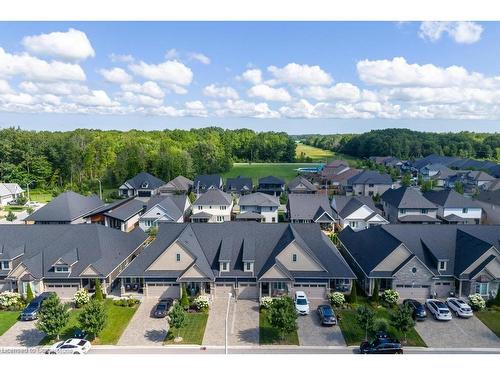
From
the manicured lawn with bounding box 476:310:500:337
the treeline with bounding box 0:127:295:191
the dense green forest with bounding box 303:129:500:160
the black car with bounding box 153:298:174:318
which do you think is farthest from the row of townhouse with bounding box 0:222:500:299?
the dense green forest with bounding box 303:129:500:160

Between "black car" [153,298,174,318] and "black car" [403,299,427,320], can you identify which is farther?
"black car" [153,298,174,318]

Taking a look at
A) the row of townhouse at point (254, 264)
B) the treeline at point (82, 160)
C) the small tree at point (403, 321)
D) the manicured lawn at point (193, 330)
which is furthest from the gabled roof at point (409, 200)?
the treeline at point (82, 160)

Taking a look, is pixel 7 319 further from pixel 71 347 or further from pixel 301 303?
pixel 301 303

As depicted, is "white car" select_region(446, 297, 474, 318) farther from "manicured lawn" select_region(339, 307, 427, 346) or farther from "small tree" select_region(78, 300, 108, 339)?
"small tree" select_region(78, 300, 108, 339)

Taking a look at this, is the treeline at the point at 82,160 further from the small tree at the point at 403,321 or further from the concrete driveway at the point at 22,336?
the small tree at the point at 403,321

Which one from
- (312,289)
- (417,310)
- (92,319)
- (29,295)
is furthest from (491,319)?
(29,295)
